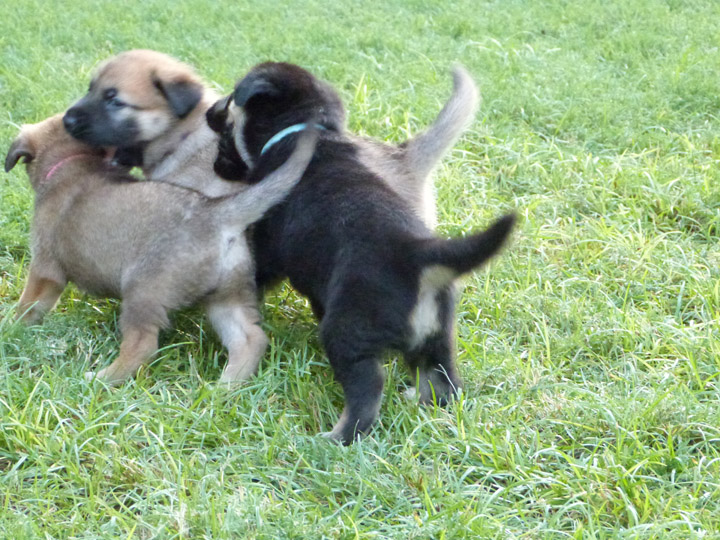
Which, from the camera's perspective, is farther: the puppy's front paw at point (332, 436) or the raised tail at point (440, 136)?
the raised tail at point (440, 136)

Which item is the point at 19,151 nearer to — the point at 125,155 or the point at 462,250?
the point at 125,155

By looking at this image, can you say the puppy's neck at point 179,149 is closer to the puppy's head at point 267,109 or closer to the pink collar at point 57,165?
the puppy's head at point 267,109

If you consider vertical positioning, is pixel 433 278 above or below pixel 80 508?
above

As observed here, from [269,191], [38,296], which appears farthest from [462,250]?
[38,296]

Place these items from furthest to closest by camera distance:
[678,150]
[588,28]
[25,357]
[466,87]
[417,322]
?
[588,28]
[678,150]
[466,87]
[25,357]
[417,322]

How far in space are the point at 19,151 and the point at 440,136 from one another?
1881mm

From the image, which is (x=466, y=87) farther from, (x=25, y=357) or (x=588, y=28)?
(x=588, y=28)

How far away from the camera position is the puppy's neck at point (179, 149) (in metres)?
4.25

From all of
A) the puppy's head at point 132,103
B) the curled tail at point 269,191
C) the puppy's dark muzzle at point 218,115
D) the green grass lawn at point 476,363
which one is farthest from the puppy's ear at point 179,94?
the green grass lawn at point 476,363

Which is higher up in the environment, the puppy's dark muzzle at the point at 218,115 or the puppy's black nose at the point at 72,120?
the puppy's dark muzzle at the point at 218,115

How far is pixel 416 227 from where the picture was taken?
10.9ft

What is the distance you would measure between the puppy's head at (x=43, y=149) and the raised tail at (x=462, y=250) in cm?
183

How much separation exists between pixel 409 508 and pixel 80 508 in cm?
100

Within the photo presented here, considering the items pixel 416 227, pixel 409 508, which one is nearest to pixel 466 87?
pixel 416 227
